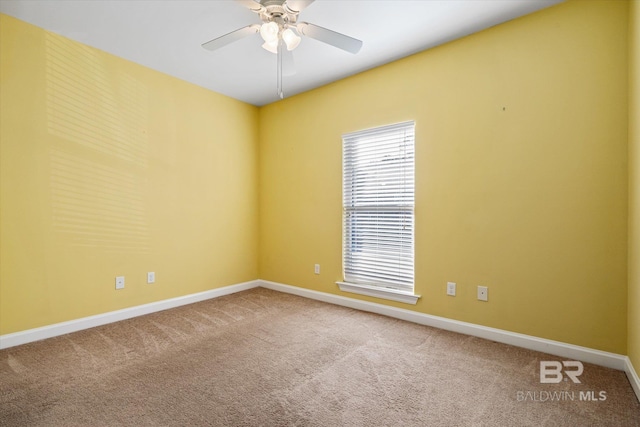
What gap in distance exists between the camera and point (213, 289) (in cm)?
398

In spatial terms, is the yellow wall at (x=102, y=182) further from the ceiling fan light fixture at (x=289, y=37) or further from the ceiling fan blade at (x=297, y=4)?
the ceiling fan blade at (x=297, y=4)

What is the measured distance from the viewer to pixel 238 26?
8.40 feet

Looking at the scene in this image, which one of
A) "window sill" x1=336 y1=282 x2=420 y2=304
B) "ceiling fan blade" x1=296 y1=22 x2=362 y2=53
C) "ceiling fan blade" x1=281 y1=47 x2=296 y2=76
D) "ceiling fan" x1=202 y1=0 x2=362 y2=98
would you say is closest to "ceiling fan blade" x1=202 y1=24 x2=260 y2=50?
"ceiling fan" x1=202 y1=0 x2=362 y2=98

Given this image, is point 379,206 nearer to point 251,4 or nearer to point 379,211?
point 379,211

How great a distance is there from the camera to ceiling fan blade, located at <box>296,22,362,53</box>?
2.05 meters

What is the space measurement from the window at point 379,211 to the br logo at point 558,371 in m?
1.15

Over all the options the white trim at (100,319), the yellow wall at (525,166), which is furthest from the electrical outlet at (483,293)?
the white trim at (100,319)

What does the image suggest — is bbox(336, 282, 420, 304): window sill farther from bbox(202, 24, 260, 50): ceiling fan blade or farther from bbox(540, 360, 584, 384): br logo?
bbox(202, 24, 260, 50): ceiling fan blade

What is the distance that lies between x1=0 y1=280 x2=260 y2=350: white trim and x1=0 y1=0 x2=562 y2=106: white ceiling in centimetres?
263

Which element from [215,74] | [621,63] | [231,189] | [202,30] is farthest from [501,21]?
[231,189]

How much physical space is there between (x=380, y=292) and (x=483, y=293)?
3.37 feet

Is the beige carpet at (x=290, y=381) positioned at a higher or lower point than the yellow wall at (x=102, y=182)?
lower

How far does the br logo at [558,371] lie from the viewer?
1996mm

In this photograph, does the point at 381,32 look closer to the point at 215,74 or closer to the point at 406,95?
the point at 406,95
